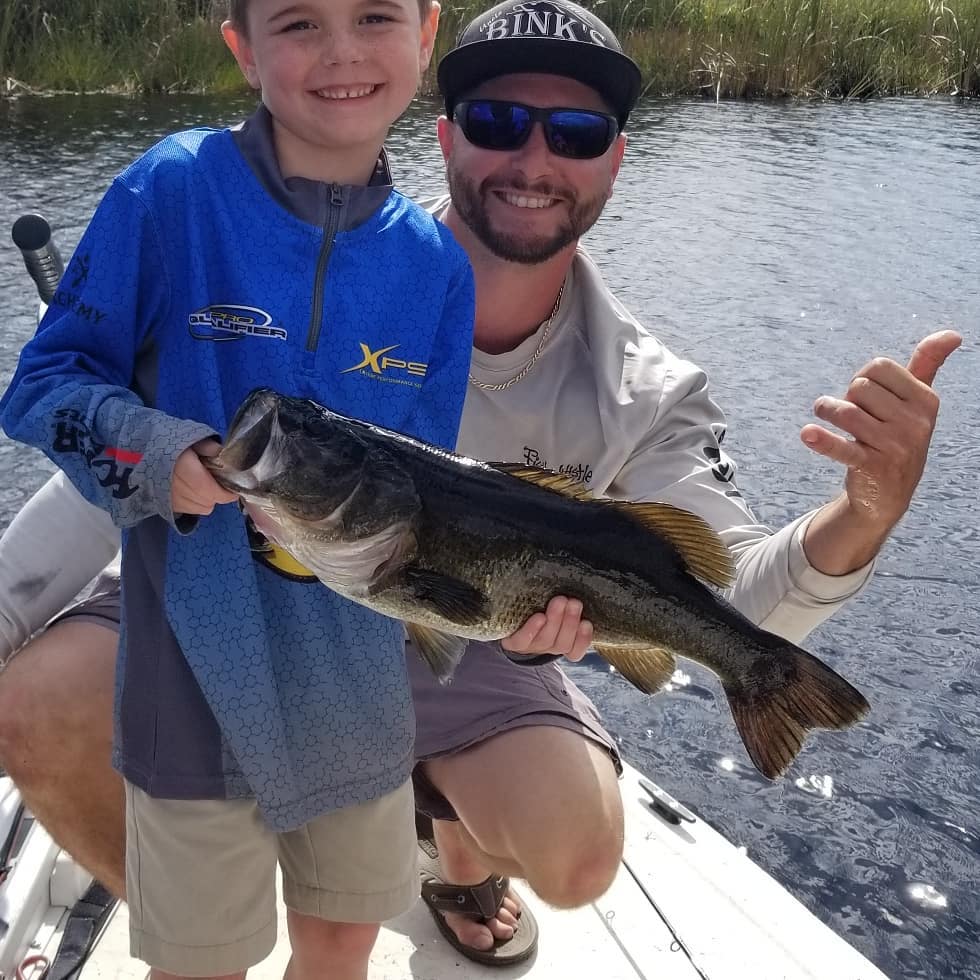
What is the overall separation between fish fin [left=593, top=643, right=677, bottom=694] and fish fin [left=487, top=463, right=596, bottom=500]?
0.39 metres

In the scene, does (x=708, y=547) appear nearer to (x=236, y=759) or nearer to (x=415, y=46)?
(x=236, y=759)

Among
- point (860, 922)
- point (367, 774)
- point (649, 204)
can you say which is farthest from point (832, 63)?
point (367, 774)

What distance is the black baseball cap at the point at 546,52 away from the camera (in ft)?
11.0

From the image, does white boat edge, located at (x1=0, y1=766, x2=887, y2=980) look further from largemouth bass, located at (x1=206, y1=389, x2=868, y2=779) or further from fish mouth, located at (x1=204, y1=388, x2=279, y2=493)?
fish mouth, located at (x1=204, y1=388, x2=279, y2=493)

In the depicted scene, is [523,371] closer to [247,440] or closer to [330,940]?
[247,440]

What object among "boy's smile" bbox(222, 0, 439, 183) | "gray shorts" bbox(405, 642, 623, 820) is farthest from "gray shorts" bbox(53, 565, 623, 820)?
"boy's smile" bbox(222, 0, 439, 183)

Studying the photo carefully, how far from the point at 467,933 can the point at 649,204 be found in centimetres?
1124

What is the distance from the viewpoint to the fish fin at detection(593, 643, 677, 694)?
2428 mm

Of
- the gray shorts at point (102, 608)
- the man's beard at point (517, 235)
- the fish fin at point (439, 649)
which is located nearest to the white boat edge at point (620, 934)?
the gray shorts at point (102, 608)

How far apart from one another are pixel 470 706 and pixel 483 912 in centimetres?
58

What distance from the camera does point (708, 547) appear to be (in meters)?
2.34

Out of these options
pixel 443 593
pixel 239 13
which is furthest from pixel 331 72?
pixel 443 593

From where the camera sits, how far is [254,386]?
2.23m

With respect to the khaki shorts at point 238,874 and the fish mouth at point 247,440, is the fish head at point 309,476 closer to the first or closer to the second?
the fish mouth at point 247,440
